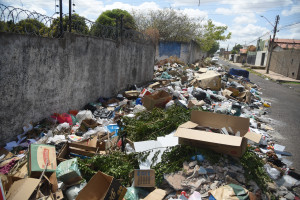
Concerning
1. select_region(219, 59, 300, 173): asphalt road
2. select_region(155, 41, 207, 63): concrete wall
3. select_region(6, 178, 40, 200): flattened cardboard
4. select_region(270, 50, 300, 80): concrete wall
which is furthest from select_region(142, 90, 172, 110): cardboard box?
select_region(270, 50, 300, 80): concrete wall

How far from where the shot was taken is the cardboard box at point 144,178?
2.56m

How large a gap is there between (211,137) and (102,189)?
5.15ft

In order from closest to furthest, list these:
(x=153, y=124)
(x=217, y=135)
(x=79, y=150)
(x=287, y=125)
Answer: (x=217, y=135) < (x=79, y=150) < (x=153, y=124) < (x=287, y=125)

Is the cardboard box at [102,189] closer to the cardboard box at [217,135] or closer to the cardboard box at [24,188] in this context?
the cardboard box at [24,188]

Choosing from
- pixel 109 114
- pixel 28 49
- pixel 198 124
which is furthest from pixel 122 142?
pixel 28 49

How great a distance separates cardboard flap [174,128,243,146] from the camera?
2.71 meters

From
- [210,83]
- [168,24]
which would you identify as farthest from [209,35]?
[210,83]

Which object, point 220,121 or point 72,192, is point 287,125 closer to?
point 220,121

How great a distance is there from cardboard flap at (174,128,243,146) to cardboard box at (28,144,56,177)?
1694 mm

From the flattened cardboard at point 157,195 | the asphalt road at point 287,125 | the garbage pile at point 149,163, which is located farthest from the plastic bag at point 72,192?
the asphalt road at point 287,125

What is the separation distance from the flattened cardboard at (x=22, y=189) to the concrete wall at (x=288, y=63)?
69.7 feet

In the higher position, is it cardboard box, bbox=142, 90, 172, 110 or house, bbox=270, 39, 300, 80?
house, bbox=270, 39, 300, 80

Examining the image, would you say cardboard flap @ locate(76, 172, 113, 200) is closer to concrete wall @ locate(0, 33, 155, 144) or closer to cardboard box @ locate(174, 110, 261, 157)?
cardboard box @ locate(174, 110, 261, 157)

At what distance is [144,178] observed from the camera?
258 cm
